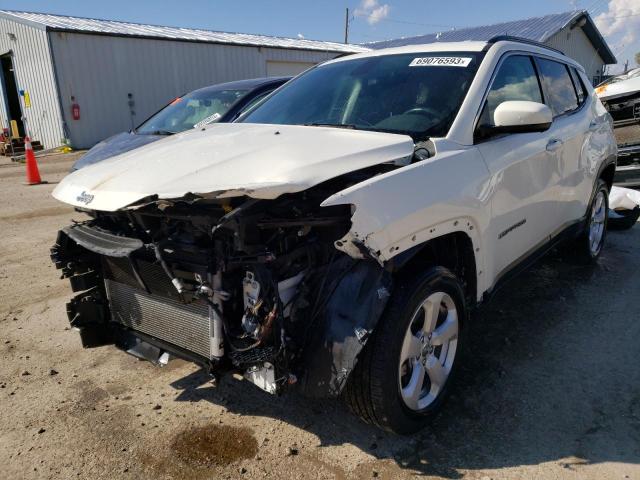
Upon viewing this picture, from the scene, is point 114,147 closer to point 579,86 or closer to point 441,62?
point 441,62

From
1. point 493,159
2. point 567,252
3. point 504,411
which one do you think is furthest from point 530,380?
point 567,252

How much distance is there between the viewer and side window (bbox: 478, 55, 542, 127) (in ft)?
10.2

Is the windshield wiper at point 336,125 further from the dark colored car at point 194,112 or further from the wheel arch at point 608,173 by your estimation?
the dark colored car at point 194,112

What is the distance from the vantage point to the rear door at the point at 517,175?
3.01m

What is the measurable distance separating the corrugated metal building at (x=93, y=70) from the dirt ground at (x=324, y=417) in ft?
47.9

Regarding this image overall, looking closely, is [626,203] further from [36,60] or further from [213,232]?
[36,60]

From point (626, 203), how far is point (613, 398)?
4287 mm

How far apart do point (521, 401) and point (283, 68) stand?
21719mm

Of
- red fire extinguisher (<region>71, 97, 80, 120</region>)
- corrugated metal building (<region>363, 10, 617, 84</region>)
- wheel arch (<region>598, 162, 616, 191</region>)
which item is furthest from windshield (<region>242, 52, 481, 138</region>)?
corrugated metal building (<region>363, 10, 617, 84</region>)

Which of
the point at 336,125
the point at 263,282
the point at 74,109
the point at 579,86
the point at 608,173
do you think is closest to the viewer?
the point at 263,282

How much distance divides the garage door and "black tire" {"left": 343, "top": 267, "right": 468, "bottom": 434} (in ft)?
69.1

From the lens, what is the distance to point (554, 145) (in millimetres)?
3680

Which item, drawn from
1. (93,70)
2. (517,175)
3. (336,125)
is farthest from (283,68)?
(517,175)

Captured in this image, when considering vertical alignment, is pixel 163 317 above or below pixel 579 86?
below
